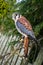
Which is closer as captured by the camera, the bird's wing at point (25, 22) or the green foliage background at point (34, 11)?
the bird's wing at point (25, 22)

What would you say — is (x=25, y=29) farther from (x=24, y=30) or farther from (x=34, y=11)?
(x=34, y=11)

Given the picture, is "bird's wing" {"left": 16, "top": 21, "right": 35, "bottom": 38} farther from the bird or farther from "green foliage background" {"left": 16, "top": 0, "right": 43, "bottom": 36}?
"green foliage background" {"left": 16, "top": 0, "right": 43, "bottom": 36}

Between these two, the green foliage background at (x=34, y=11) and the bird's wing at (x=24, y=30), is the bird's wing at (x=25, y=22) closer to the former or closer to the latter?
the bird's wing at (x=24, y=30)

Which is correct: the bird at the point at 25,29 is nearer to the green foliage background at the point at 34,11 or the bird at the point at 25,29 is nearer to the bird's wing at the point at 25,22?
the bird's wing at the point at 25,22

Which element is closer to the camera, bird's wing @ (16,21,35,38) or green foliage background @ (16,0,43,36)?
bird's wing @ (16,21,35,38)

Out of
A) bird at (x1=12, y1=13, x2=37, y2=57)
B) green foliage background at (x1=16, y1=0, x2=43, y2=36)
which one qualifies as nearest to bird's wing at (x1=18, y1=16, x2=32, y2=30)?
bird at (x1=12, y1=13, x2=37, y2=57)

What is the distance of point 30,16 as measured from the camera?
3006 millimetres

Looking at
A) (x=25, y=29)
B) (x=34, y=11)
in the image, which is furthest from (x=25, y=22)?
(x=34, y=11)

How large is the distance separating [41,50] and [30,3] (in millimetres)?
568

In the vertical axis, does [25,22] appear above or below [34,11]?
below

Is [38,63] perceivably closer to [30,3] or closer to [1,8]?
[30,3]

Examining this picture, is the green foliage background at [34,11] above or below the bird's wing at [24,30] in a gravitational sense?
above

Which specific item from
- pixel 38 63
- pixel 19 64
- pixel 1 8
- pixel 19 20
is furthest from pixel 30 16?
pixel 1 8

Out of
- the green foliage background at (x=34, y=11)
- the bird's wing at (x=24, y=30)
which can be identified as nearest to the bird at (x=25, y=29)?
the bird's wing at (x=24, y=30)
